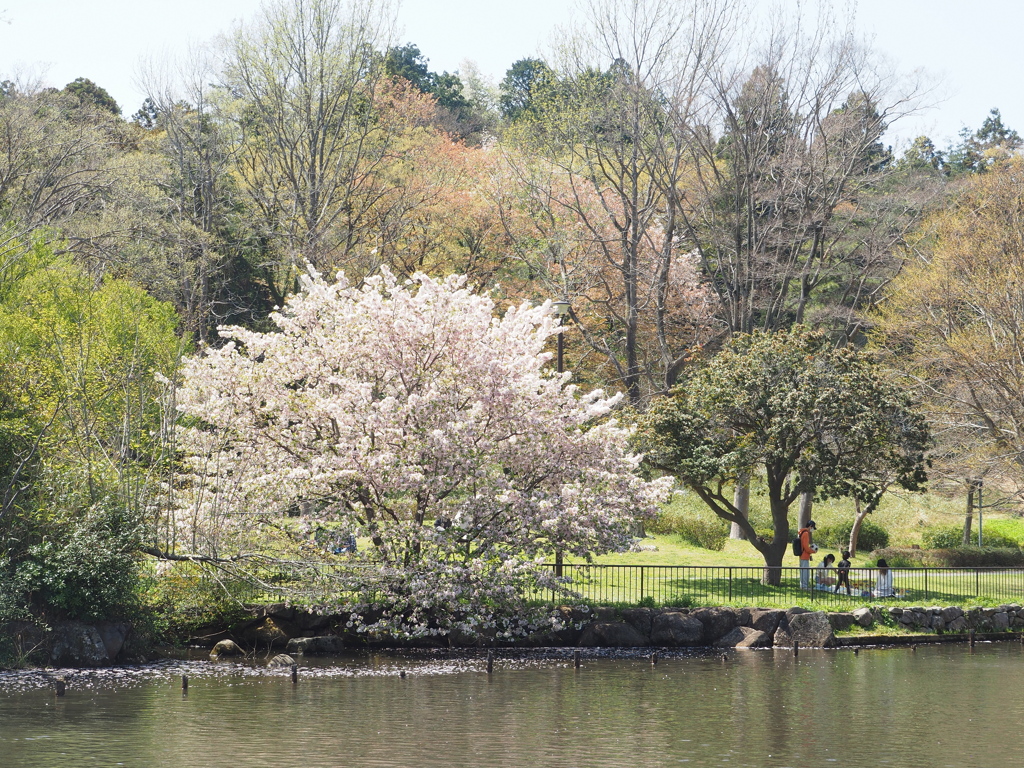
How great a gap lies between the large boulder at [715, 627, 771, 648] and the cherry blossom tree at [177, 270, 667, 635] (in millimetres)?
3677

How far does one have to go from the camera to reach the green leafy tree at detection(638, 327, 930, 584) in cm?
3075

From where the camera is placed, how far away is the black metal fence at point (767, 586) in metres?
29.2

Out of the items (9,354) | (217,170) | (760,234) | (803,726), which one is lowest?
(803,726)

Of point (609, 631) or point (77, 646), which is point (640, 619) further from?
point (77, 646)

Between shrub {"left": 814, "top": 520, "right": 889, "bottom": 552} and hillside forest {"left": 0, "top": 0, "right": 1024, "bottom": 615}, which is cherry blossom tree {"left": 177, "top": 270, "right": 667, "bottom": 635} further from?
shrub {"left": 814, "top": 520, "right": 889, "bottom": 552}

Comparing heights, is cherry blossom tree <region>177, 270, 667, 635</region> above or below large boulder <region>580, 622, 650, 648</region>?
above

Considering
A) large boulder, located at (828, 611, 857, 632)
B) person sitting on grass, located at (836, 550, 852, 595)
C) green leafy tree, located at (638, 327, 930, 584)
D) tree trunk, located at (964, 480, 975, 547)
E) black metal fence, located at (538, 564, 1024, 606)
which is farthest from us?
tree trunk, located at (964, 480, 975, 547)

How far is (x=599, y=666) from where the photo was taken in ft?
77.3

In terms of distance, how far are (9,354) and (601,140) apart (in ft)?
82.3

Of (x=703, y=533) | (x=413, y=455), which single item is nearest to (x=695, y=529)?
(x=703, y=533)

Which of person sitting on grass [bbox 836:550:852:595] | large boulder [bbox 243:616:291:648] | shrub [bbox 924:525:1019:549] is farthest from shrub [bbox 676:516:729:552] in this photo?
large boulder [bbox 243:616:291:648]

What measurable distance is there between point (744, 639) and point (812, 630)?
1.68 metres

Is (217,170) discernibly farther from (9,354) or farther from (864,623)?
(864,623)

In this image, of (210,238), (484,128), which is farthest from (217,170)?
(484,128)
